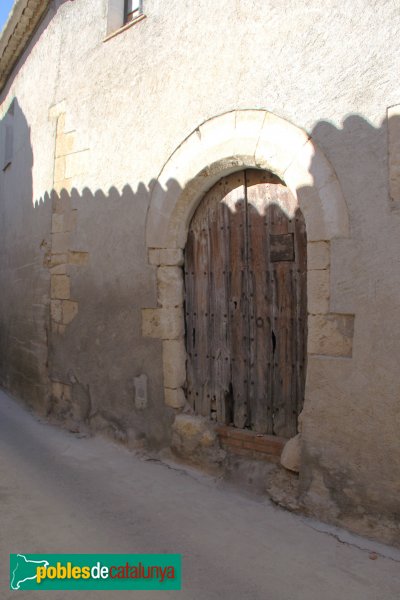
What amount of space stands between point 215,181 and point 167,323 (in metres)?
1.22

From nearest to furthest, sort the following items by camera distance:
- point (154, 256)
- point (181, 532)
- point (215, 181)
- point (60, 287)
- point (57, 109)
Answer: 1. point (181, 532)
2. point (215, 181)
3. point (154, 256)
4. point (60, 287)
5. point (57, 109)

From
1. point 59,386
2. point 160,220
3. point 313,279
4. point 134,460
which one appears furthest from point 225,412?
point 59,386

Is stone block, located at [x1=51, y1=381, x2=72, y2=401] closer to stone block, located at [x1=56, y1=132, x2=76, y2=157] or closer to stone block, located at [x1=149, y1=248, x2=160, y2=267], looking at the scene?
stone block, located at [x1=149, y1=248, x2=160, y2=267]

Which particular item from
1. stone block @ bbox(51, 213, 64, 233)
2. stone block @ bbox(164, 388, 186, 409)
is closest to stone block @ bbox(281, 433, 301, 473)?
stone block @ bbox(164, 388, 186, 409)

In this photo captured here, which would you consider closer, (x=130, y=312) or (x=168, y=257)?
(x=168, y=257)

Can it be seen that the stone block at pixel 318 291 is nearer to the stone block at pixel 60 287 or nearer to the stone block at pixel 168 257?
the stone block at pixel 168 257

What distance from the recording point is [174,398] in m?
4.07

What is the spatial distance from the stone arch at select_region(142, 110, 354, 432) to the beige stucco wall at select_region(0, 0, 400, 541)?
7 cm

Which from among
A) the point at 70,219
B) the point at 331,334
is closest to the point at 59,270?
the point at 70,219

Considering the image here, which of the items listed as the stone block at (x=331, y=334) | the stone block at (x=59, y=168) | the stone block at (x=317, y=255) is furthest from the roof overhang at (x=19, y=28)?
the stone block at (x=331, y=334)

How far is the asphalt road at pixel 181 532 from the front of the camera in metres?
2.50

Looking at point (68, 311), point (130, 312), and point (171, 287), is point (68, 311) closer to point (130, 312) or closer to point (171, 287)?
point (130, 312)

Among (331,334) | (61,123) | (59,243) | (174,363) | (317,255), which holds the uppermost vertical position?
(61,123)

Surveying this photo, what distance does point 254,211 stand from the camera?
3758mm
